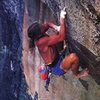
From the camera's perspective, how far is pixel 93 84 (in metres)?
6.46

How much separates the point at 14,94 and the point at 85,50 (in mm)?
6659

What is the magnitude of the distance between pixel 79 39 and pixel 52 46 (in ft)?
2.07

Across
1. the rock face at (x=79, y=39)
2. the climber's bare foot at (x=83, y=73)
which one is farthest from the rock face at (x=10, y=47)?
the climber's bare foot at (x=83, y=73)

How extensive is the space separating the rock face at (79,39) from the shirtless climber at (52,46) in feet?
0.37

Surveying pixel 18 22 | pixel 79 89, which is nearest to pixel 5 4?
pixel 18 22

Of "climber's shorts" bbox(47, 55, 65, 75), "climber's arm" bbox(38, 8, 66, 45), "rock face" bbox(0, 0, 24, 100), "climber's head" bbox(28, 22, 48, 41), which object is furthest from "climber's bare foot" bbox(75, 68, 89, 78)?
"rock face" bbox(0, 0, 24, 100)

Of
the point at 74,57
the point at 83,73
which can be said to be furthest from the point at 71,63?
the point at 83,73

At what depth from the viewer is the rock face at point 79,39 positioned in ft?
15.0

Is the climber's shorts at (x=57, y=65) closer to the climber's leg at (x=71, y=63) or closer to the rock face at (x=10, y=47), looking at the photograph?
the climber's leg at (x=71, y=63)

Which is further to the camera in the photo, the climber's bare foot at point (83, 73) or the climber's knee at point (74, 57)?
the climber's bare foot at point (83, 73)

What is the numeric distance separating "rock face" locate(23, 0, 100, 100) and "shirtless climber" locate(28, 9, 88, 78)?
114 mm

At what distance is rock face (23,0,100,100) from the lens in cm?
458

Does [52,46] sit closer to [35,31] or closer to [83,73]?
[35,31]

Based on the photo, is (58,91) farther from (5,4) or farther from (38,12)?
(5,4)
